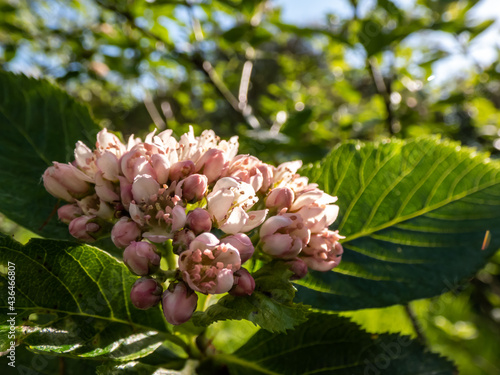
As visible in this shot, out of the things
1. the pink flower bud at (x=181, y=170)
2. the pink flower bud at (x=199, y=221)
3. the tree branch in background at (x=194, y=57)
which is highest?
the tree branch in background at (x=194, y=57)

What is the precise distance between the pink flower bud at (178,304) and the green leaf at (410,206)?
0.37 metres

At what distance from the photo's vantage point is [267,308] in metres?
0.60

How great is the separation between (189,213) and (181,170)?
0.09 meters

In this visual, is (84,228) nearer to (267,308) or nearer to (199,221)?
(199,221)

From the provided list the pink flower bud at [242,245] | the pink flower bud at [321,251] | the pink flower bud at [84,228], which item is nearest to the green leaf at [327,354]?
the pink flower bud at [321,251]

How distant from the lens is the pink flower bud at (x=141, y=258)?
63 centimetres

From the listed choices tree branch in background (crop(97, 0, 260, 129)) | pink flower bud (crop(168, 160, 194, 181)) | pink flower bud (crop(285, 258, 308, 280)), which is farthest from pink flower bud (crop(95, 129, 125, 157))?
tree branch in background (crop(97, 0, 260, 129))

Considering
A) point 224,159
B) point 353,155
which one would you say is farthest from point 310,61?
point 224,159

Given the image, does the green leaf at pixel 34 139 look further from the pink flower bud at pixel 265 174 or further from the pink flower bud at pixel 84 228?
the pink flower bud at pixel 265 174

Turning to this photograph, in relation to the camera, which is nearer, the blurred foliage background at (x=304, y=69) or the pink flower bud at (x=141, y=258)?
the pink flower bud at (x=141, y=258)

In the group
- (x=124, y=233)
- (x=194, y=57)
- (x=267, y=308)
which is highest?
(x=194, y=57)

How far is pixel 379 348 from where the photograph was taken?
80 centimetres

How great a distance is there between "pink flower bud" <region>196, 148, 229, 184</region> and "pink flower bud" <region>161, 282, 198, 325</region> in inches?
8.0

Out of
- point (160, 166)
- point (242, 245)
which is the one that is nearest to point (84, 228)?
point (160, 166)
